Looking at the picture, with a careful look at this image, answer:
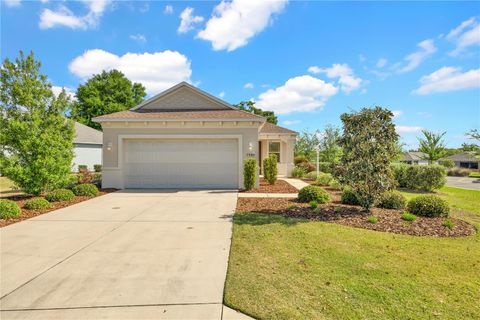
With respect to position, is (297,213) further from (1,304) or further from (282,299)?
(1,304)

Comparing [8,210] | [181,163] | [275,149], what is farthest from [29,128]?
[275,149]

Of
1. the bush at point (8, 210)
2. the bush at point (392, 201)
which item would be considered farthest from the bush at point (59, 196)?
the bush at point (392, 201)

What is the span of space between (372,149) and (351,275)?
4.37m

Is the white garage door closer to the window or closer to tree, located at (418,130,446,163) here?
the window

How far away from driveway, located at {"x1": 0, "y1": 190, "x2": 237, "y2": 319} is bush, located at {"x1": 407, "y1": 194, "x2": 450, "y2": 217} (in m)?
5.49

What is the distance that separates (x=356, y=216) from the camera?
6.94 meters

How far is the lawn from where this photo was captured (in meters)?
2.82

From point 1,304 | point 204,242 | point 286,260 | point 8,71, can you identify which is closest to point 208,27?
point 8,71

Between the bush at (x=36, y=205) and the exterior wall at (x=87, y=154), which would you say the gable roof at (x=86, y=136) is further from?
the bush at (x=36, y=205)

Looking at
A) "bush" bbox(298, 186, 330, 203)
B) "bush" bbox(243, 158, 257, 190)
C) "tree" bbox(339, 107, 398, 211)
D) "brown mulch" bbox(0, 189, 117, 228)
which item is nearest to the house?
"bush" bbox(243, 158, 257, 190)

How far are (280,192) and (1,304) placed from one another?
369 inches

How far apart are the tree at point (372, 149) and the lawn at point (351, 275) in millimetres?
1858

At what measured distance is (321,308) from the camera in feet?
9.23

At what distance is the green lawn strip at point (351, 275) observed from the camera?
9.26 ft
